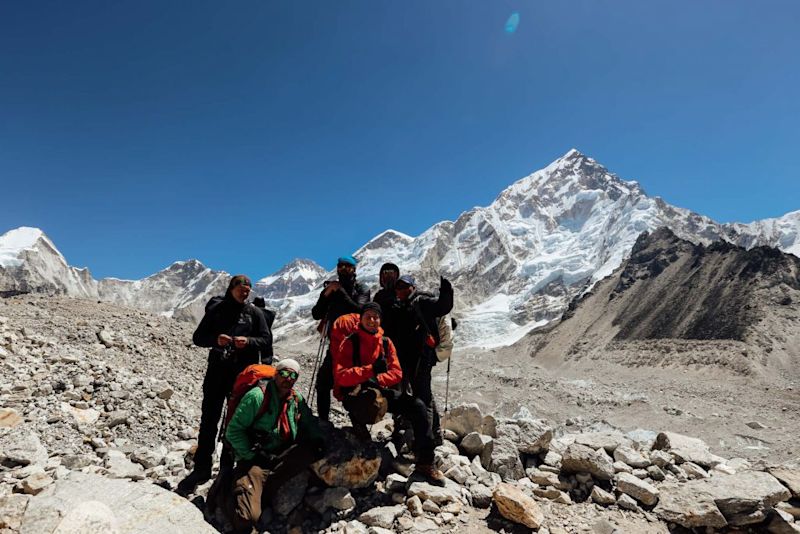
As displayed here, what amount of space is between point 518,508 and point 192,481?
383 centimetres

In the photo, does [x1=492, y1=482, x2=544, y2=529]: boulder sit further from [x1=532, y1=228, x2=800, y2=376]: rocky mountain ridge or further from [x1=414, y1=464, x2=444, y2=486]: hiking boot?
[x1=532, y1=228, x2=800, y2=376]: rocky mountain ridge

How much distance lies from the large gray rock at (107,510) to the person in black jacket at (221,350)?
893mm

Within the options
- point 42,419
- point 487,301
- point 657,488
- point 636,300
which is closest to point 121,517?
point 42,419

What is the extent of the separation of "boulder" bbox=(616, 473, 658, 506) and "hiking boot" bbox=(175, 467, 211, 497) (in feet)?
16.8

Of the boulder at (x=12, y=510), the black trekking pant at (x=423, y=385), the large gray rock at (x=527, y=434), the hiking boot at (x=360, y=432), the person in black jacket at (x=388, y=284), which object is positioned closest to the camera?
the boulder at (x=12, y=510)

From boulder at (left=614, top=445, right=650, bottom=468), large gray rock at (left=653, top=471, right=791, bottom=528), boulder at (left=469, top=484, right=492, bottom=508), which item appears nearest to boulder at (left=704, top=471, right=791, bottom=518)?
large gray rock at (left=653, top=471, right=791, bottom=528)

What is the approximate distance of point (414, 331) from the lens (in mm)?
5574

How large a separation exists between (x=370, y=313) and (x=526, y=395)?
71.1ft

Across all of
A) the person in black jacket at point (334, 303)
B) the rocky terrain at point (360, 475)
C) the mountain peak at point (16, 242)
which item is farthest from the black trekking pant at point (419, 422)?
the mountain peak at point (16, 242)

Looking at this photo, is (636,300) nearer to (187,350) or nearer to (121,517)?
(187,350)

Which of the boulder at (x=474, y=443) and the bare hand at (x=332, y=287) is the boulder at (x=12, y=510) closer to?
the bare hand at (x=332, y=287)

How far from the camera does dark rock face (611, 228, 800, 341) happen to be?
50781 millimetres

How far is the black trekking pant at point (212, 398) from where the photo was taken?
506 cm

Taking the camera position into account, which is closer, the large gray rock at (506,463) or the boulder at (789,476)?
the boulder at (789,476)
